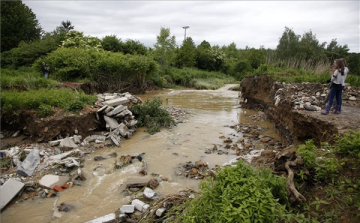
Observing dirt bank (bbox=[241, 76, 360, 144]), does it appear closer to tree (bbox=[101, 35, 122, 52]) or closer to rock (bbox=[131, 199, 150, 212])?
rock (bbox=[131, 199, 150, 212])

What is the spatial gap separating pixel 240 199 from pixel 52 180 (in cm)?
473

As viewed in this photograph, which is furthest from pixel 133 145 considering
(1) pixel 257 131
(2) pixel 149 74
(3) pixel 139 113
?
(2) pixel 149 74

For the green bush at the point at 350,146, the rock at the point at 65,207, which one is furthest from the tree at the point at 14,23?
the green bush at the point at 350,146

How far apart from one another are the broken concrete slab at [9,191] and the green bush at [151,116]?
537cm

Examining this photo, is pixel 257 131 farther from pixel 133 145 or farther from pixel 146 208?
pixel 146 208

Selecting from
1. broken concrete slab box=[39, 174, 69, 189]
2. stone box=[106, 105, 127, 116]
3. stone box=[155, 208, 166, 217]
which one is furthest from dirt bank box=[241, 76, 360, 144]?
stone box=[106, 105, 127, 116]

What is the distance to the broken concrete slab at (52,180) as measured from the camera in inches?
207

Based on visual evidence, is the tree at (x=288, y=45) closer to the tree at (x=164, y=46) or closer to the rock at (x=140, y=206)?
the tree at (x=164, y=46)

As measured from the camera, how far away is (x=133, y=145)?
813 centimetres

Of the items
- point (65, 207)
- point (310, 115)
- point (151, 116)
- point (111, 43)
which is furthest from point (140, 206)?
point (111, 43)

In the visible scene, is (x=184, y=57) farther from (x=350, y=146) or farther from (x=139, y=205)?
(x=350, y=146)

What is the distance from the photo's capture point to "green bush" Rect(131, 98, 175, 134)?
10.0 meters

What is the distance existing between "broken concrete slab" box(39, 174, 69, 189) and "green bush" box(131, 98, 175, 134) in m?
4.59

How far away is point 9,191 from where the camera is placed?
478 centimetres
